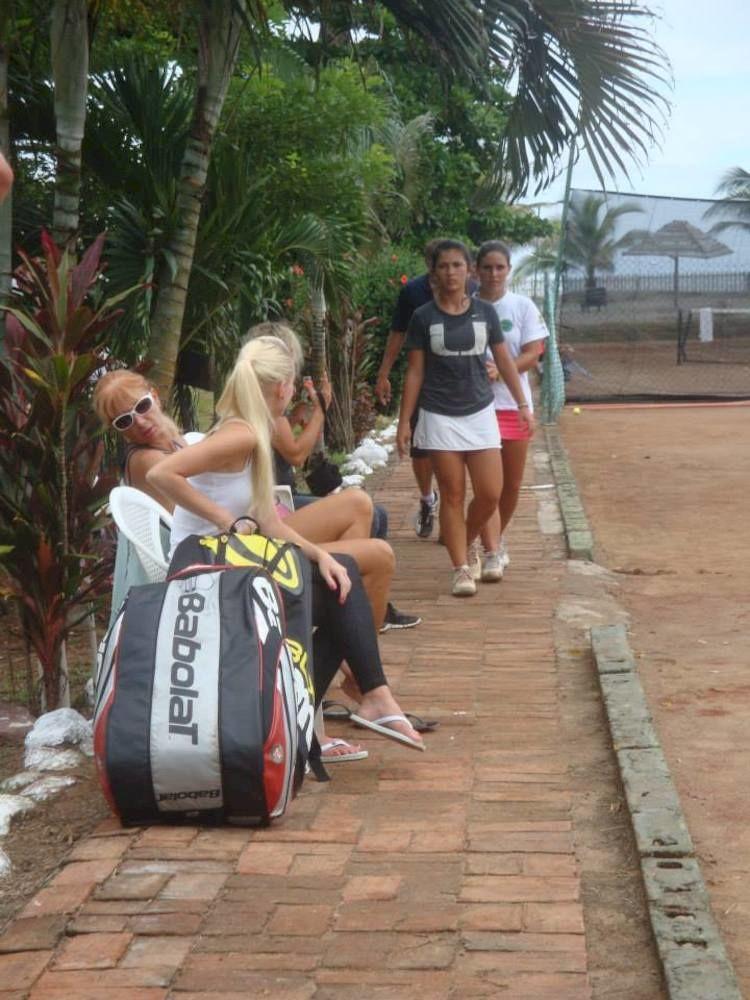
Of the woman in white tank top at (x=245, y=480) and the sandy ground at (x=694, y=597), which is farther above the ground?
the woman in white tank top at (x=245, y=480)

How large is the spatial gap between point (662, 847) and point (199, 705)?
1.30m

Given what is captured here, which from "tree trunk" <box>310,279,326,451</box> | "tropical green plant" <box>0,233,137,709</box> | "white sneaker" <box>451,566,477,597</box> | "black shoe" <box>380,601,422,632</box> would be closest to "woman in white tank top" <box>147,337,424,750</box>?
"tropical green plant" <box>0,233,137,709</box>

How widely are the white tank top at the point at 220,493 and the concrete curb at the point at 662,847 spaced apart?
1481mm

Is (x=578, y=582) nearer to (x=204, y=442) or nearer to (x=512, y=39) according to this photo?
(x=512, y=39)

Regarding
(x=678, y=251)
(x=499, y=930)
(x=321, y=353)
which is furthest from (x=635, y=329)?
(x=499, y=930)

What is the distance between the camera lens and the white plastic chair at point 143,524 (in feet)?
16.3

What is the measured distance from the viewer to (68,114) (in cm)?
706

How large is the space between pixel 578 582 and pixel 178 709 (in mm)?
4732

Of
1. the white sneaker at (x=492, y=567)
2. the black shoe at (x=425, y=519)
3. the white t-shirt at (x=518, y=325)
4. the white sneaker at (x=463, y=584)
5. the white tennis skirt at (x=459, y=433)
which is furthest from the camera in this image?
the black shoe at (x=425, y=519)

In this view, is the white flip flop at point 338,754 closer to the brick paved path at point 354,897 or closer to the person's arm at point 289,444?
the brick paved path at point 354,897

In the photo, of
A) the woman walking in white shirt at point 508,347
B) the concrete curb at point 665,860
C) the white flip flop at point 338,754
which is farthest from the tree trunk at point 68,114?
the concrete curb at point 665,860

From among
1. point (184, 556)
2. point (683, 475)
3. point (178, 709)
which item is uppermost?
point (184, 556)

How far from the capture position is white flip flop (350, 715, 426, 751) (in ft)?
16.6

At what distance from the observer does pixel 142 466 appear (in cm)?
545
